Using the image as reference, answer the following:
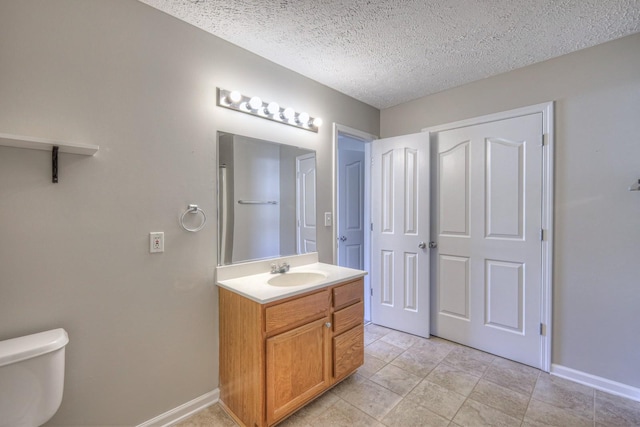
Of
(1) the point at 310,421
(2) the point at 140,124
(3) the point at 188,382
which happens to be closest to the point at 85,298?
(3) the point at 188,382

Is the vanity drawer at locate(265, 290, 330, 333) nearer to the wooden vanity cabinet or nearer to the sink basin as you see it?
the wooden vanity cabinet

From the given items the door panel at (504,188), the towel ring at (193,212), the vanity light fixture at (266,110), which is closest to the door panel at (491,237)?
the door panel at (504,188)

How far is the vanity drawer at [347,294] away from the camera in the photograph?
189 centimetres

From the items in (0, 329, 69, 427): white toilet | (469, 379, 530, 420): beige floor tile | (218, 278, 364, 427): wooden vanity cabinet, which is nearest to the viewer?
(0, 329, 69, 427): white toilet

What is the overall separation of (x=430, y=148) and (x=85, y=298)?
109 inches

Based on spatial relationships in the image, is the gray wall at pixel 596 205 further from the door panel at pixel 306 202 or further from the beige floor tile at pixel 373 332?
the door panel at pixel 306 202

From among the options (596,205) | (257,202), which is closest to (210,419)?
(257,202)

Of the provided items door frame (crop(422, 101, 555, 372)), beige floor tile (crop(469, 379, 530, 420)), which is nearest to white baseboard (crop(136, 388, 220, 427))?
beige floor tile (crop(469, 379, 530, 420))

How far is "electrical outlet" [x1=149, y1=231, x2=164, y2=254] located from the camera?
1.54 metres

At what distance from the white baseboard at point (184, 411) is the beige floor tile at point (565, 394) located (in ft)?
6.90

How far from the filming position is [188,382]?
1693 mm

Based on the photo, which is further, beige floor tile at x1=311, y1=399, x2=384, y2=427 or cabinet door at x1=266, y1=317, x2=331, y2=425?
beige floor tile at x1=311, y1=399, x2=384, y2=427

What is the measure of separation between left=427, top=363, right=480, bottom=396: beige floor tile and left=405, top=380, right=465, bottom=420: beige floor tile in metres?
0.05

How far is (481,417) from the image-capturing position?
1.69 meters
